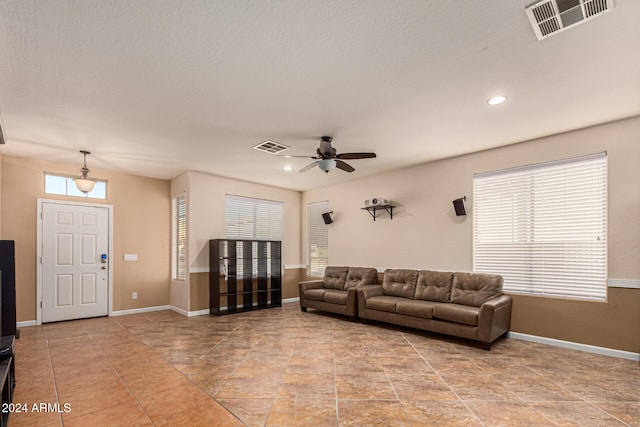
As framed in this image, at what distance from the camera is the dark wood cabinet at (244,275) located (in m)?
6.15

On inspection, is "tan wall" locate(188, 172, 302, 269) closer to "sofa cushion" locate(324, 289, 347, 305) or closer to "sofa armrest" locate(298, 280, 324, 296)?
"sofa armrest" locate(298, 280, 324, 296)

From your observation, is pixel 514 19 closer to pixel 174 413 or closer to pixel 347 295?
pixel 174 413

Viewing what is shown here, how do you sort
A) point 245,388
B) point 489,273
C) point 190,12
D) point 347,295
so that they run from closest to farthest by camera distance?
point 190,12
point 245,388
point 489,273
point 347,295

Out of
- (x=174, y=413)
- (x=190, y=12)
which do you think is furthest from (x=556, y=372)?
(x=190, y=12)

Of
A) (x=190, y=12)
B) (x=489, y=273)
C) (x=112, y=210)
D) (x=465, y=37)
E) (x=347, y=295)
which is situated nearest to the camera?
(x=190, y=12)

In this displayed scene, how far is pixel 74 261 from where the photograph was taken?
5.68m

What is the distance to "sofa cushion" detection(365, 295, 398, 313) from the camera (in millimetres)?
4988

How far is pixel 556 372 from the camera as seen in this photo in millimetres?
3312

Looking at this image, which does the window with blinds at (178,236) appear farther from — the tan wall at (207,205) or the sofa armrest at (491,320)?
the sofa armrest at (491,320)

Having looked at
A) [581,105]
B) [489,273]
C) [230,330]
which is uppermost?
[581,105]

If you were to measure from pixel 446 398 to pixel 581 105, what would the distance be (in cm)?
321

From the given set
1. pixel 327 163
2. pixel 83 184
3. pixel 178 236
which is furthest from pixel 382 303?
pixel 83 184

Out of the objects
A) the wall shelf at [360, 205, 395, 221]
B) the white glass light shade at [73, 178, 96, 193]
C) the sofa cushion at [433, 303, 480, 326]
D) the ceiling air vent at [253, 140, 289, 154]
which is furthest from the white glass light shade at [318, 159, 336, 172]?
the white glass light shade at [73, 178, 96, 193]

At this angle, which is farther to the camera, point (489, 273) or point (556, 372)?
point (489, 273)
